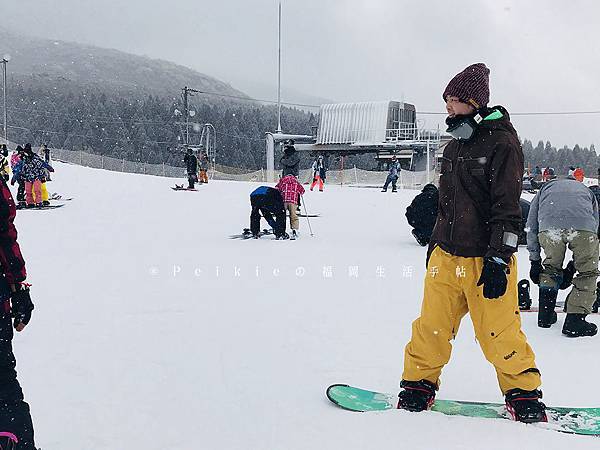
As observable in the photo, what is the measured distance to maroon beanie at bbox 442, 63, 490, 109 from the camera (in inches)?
125

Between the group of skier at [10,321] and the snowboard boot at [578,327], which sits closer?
the group of skier at [10,321]

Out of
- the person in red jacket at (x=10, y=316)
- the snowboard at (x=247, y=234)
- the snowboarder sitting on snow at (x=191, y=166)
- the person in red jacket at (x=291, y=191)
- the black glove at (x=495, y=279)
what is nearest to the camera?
the person in red jacket at (x=10, y=316)

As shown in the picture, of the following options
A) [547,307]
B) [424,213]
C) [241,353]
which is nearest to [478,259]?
[241,353]

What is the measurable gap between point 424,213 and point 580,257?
495 centimetres

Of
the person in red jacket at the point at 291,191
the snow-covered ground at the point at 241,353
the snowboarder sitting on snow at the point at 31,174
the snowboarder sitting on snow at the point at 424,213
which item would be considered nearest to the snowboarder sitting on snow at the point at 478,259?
the snow-covered ground at the point at 241,353

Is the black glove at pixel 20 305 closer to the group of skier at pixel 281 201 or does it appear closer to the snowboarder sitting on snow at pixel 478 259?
the snowboarder sitting on snow at pixel 478 259

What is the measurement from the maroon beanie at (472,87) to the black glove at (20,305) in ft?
7.52

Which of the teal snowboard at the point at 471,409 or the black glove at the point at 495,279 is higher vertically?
the black glove at the point at 495,279

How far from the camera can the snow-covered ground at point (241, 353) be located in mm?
3033

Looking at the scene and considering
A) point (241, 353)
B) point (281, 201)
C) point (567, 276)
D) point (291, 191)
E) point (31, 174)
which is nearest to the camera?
point (241, 353)

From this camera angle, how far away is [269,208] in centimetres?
1072

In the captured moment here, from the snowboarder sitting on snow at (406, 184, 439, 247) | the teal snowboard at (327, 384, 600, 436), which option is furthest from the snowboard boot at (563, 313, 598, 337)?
the snowboarder sitting on snow at (406, 184, 439, 247)

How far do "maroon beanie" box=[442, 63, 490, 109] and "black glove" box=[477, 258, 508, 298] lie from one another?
0.84 m

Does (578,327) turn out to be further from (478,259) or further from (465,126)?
(465,126)
